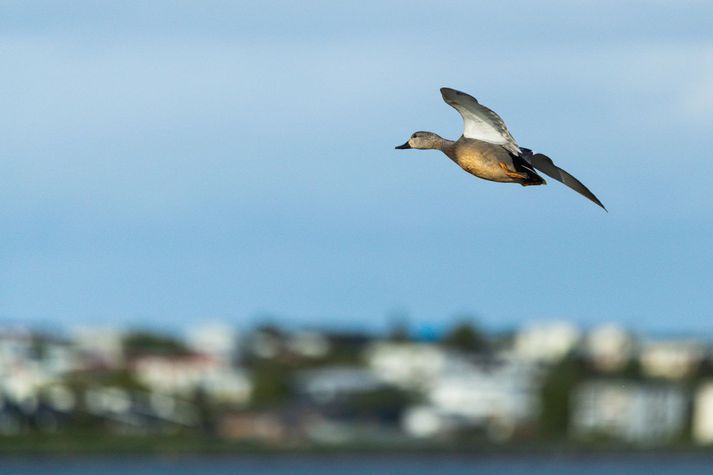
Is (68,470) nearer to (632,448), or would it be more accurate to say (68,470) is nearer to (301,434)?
(301,434)

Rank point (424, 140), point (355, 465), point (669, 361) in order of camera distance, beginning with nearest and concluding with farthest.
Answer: point (424, 140)
point (355, 465)
point (669, 361)

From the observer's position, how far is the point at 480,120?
23.8m

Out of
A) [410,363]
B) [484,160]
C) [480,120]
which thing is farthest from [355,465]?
[484,160]

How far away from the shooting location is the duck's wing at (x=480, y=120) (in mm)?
23359

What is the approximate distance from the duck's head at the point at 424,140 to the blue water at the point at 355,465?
418 feet

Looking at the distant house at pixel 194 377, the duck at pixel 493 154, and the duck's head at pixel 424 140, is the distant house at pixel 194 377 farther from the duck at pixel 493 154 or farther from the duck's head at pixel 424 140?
the duck at pixel 493 154

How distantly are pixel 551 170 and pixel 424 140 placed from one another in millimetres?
2182

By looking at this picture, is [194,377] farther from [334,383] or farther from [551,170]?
[551,170]

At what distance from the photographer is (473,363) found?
18912 centimetres

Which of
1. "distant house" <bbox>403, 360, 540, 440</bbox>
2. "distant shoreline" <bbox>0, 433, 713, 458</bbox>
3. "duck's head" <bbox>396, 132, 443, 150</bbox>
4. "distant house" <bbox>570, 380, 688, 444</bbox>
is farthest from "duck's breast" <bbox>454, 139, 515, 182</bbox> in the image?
"distant house" <bbox>570, 380, 688, 444</bbox>

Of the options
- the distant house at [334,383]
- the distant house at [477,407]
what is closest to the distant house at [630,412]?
the distant house at [477,407]

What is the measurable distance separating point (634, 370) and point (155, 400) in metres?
42.4

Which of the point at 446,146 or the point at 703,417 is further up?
the point at 703,417

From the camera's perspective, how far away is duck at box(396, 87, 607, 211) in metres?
23.2
